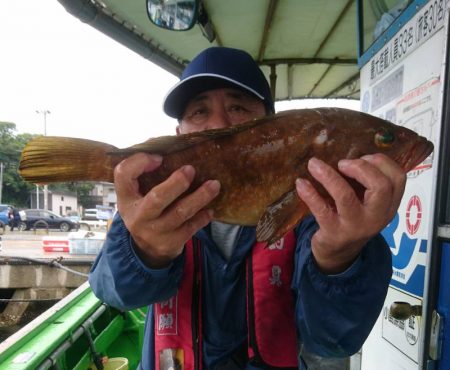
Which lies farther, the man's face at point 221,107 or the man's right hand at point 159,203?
the man's face at point 221,107

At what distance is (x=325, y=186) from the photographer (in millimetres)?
1387

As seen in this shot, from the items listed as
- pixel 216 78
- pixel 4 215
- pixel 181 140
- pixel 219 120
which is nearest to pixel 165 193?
pixel 181 140

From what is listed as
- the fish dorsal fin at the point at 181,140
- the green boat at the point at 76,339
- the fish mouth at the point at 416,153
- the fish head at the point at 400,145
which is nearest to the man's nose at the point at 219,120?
the fish dorsal fin at the point at 181,140

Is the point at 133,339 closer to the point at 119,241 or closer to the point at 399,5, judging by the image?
the point at 119,241

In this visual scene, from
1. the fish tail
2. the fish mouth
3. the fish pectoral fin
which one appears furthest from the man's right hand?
the fish mouth

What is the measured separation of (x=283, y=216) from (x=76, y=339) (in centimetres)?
296

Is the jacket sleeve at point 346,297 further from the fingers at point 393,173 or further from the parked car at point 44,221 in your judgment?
the parked car at point 44,221

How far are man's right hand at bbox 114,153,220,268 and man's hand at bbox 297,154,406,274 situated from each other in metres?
0.43

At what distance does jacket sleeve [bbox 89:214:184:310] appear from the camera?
1.65m

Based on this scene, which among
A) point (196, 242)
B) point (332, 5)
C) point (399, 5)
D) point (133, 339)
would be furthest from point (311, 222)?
point (133, 339)

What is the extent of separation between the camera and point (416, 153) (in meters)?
1.56

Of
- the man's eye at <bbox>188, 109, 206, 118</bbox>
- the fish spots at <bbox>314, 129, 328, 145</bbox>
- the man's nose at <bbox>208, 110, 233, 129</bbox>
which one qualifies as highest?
the man's eye at <bbox>188, 109, 206, 118</bbox>

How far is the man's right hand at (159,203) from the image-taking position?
1.47 metres

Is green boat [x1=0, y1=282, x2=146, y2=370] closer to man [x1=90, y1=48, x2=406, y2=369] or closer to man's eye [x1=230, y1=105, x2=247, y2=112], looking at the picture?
man [x1=90, y1=48, x2=406, y2=369]
